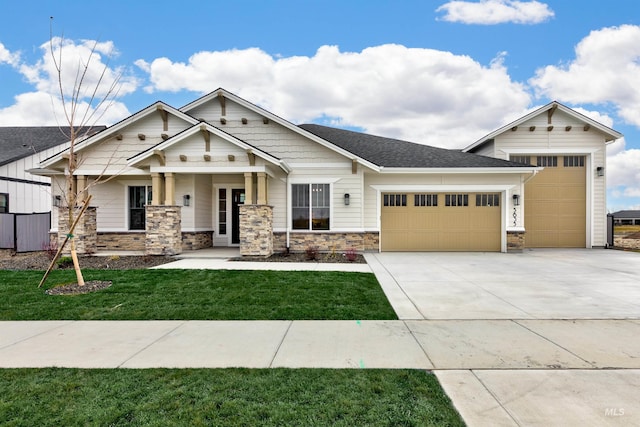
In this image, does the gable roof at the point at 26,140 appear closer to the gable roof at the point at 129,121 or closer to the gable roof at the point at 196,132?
the gable roof at the point at 129,121

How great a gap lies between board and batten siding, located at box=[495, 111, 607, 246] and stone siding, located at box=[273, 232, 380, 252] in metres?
8.03

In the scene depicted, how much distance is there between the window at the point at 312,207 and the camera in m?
13.5

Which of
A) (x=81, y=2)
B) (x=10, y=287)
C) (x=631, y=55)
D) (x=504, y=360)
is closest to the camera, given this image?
(x=504, y=360)

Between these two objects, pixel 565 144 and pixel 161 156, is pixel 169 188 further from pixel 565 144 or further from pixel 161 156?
pixel 565 144

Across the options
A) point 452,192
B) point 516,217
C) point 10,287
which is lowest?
point 10,287

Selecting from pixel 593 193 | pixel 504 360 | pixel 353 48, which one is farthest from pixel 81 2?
pixel 593 193

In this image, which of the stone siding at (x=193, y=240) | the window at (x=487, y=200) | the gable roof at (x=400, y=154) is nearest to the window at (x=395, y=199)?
the gable roof at (x=400, y=154)

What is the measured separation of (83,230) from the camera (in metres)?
12.7

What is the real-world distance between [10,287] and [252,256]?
620 centimetres

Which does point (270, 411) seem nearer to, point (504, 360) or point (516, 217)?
point (504, 360)

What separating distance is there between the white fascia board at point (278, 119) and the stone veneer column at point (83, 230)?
548 cm

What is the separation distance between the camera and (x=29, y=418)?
259cm

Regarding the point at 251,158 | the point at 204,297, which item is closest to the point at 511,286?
the point at 204,297

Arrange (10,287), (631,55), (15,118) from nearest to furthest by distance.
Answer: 1. (10,287)
2. (631,55)
3. (15,118)
